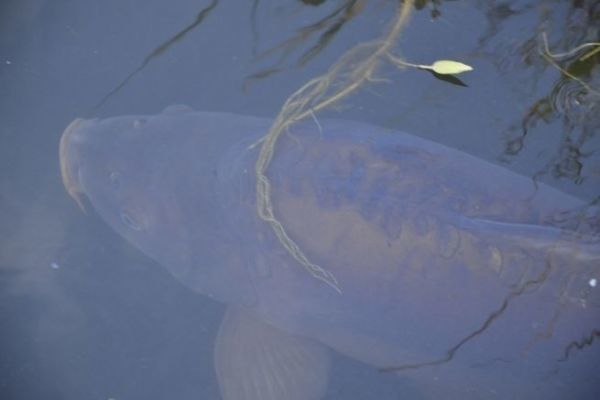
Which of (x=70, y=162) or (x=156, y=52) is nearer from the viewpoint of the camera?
(x=70, y=162)

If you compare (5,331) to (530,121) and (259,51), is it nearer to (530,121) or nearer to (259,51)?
(259,51)

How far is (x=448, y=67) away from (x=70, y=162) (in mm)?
2194

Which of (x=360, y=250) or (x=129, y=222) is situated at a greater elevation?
(x=360, y=250)

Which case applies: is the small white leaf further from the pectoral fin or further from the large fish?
the pectoral fin

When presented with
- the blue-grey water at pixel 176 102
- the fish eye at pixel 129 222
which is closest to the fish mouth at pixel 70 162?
the blue-grey water at pixel 176 102

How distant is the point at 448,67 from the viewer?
3.29 meters

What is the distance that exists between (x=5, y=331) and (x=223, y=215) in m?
1.63

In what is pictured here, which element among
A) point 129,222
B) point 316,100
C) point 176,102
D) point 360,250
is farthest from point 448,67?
point 129,222

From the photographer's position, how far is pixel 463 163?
2.81m

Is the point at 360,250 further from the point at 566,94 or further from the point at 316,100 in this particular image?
the point at 566,94

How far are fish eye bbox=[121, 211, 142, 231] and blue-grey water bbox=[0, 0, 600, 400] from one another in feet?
1.20

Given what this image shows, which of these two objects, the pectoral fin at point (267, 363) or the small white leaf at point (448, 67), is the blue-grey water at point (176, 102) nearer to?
the small white leaf at point (448, 67)

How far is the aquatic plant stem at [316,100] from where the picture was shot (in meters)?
2.79

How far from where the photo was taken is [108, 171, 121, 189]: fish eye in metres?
3.15
